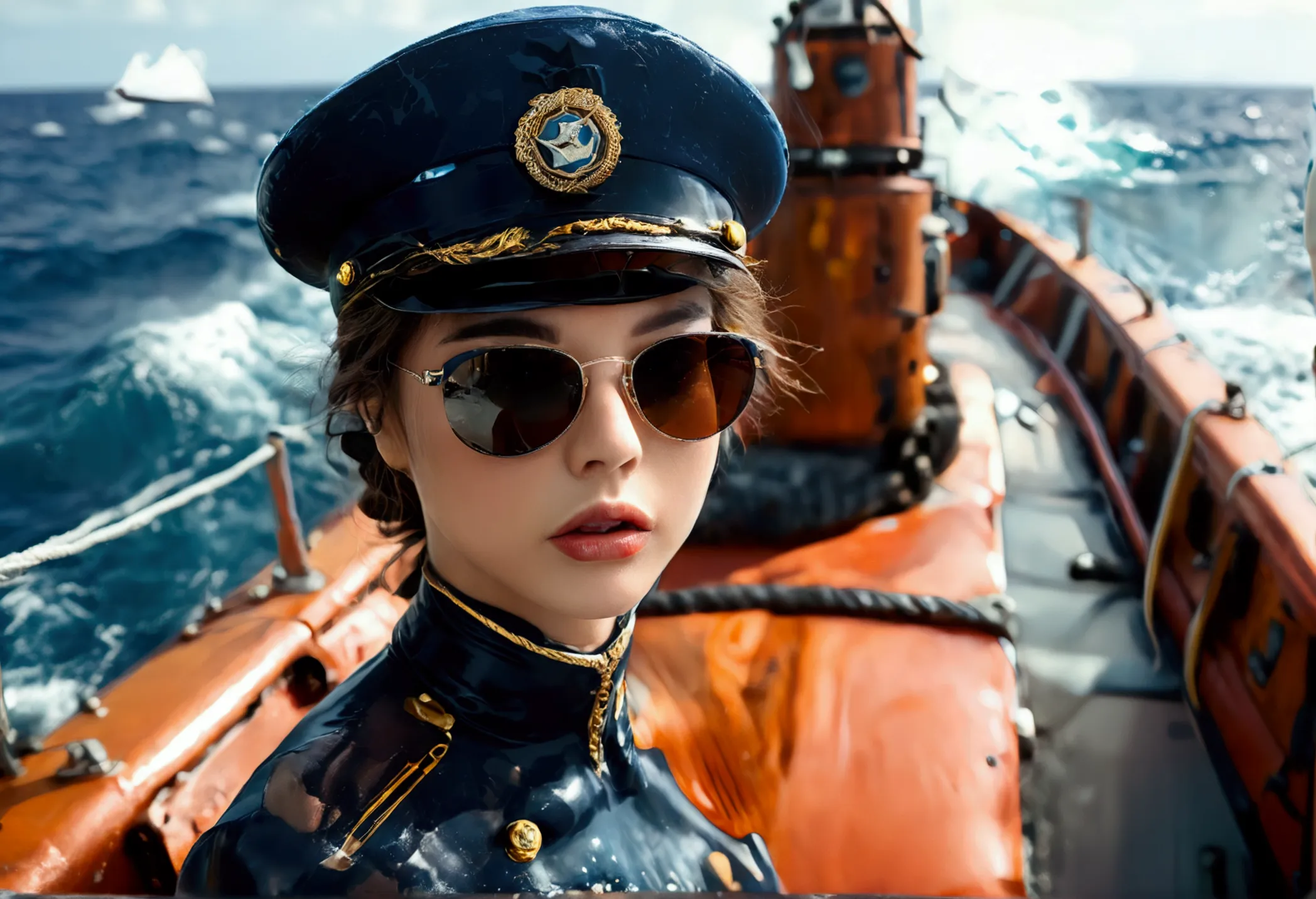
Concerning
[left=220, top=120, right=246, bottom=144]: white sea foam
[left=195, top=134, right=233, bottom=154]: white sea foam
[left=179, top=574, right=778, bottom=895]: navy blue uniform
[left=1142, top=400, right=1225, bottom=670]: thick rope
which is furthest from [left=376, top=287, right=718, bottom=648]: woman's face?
[left=220, top=120, right=246, bottom=144]: white sea foam

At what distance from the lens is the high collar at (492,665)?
94 cm

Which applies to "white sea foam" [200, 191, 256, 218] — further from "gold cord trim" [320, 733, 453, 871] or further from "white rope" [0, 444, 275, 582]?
"gold cord trim" [320, 733, 453, 871]

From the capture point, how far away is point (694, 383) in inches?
33.7

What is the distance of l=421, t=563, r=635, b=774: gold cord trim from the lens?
0.93 meters

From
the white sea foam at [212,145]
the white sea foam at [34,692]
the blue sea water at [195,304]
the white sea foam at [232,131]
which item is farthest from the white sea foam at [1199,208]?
the white sea foam at [232,131]

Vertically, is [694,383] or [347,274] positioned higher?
[347,274]

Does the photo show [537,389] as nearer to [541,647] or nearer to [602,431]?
[602,431]

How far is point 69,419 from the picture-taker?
239cm

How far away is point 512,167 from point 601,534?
0.35 m

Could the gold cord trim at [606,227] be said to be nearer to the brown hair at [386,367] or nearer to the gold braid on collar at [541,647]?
the brown hair at [386,367]

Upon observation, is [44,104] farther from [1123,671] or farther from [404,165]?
[1123,671]

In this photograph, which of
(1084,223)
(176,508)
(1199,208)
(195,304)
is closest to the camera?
(176,508)

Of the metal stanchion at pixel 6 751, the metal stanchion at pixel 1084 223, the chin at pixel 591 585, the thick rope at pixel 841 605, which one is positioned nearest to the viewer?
the chin at pixel 591 585

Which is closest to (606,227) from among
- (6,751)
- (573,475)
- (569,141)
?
(569,141)
